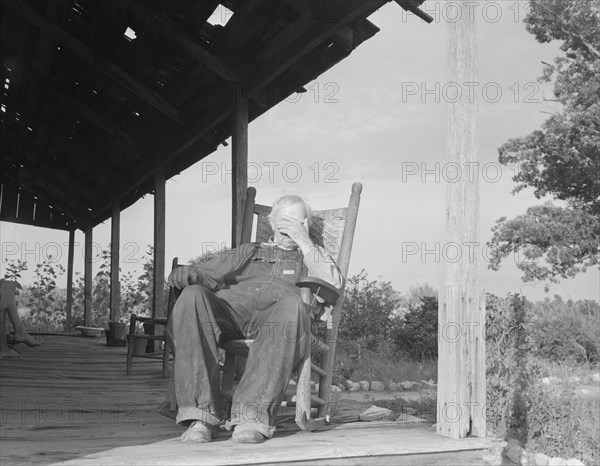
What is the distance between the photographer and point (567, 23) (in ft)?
45.4

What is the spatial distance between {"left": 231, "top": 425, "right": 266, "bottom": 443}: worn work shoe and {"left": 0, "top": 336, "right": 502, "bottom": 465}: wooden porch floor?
3 cm

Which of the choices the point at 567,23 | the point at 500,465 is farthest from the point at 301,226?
the point at 567,23

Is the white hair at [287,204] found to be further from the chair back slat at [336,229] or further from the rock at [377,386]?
the rock at [377,386]

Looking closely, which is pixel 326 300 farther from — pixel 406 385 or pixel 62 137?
pixel 62 137

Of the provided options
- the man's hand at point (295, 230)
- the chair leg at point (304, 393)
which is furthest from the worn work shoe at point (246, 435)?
the man's hand at point (295, 230)

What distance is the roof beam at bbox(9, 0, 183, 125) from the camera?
566 cm

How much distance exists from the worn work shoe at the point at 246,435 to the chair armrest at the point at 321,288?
63 cm

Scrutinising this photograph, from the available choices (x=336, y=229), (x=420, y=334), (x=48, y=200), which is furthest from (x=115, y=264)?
(x=336, y=229)

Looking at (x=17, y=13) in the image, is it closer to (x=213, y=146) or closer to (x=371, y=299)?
(x=213, y=146)

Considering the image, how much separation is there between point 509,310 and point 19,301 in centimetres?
1132

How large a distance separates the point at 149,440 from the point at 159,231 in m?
5.47

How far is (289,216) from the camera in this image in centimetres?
330

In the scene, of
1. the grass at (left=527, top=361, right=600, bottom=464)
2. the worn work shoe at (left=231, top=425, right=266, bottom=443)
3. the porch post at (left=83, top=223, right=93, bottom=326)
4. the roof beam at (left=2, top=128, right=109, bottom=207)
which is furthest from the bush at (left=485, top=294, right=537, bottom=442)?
the porch post at (left=83, top=223, right=93, bottom=326)

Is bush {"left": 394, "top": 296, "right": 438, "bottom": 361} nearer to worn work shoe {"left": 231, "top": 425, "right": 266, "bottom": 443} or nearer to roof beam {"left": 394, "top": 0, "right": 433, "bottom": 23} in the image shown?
roof beam {"left": 394, "top": 0, "right": 433, "bottom": 23}
